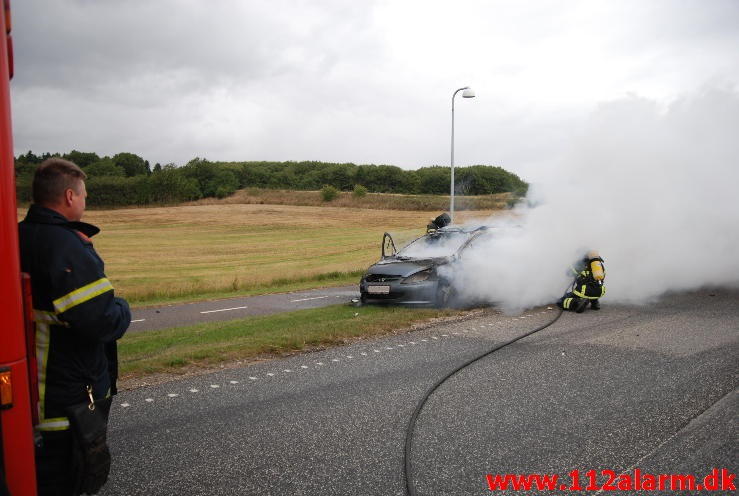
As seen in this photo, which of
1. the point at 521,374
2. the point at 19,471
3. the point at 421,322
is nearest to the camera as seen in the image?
the point at 19,471

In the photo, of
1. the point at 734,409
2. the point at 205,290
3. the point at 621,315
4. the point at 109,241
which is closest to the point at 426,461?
the point at 734,409

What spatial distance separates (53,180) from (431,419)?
3326 mm

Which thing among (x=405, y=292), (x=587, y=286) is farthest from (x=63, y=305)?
(x=587, y=286)

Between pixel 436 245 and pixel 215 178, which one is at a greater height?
pixel 215 178

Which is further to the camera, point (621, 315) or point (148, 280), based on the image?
point (148, 280)

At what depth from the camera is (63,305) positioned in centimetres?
227

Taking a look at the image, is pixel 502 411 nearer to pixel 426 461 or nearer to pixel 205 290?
pixel 426 461

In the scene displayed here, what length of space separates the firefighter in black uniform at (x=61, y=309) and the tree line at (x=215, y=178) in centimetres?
3938

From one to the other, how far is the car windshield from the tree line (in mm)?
33434

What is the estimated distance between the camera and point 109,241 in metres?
32.7

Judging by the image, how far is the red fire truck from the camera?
198 cm

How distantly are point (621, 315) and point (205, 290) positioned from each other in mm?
11576

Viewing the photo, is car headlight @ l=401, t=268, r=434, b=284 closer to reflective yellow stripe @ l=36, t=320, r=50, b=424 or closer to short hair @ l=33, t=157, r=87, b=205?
short hair @ l=33, t=157, r=87, b=205

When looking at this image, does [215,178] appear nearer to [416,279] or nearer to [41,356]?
[416,279]
